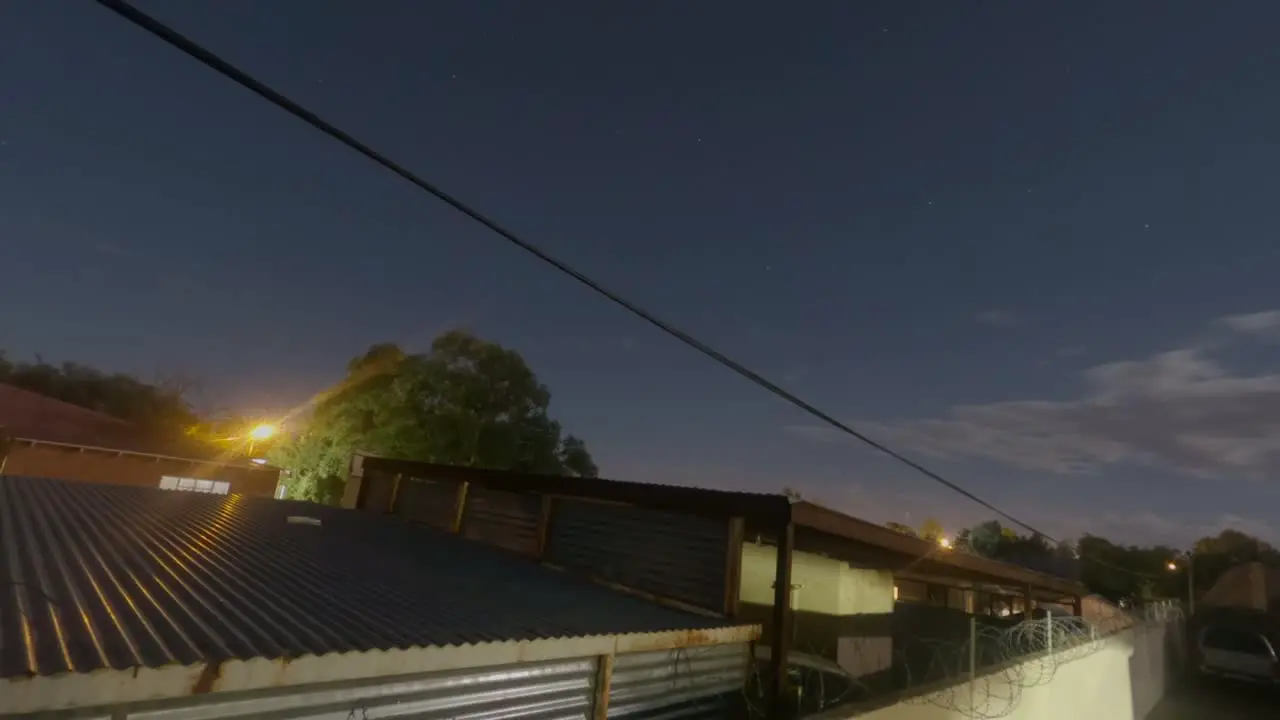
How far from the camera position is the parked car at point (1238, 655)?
787 inches

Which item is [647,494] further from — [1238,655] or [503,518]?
[1238,655]

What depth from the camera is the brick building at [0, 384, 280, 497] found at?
18859 mm

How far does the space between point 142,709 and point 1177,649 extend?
109ft

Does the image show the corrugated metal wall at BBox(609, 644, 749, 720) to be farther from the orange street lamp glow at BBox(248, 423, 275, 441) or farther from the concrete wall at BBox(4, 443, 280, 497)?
the orange street lamp glow at BBox(248, 423, 275, 441)

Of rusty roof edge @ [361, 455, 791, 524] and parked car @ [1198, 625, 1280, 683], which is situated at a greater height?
rusty roof edge @ [361, 455, 791, 524]

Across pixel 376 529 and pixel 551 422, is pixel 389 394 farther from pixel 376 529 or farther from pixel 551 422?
pixel 376 529

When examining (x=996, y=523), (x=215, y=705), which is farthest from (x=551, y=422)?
(x=996, y=523)

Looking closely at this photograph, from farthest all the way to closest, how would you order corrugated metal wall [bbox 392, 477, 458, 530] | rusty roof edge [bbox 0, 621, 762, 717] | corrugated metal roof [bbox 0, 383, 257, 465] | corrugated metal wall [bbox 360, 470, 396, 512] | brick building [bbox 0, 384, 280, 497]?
1. corrugated metal roof [bbox 0, 383, 257, 465]
2. brick building [bbox 0, 384, 280, 497]
3. corrugated metal wall [bbox 360, 470, 396, 512]
4. corrugated metal wall [bbox 392, 477, 458, 530]
5. rusty roof edge [bbox 0, 621, 762, 717]

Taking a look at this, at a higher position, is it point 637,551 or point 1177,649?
point 637,551

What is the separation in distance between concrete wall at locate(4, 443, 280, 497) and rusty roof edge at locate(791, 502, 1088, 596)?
1696cm

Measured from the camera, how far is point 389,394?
22.7m

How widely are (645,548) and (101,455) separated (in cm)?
2159

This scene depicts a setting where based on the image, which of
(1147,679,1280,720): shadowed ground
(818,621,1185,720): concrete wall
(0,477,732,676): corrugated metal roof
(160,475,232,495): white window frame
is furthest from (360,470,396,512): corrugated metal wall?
(1147,679,1280,720): shadowed ground

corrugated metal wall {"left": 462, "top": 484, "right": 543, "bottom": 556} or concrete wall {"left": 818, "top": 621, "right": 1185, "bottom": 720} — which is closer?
concrete wall {"left": 818, "top": 621, "right": 1185, "bottom": 720}
